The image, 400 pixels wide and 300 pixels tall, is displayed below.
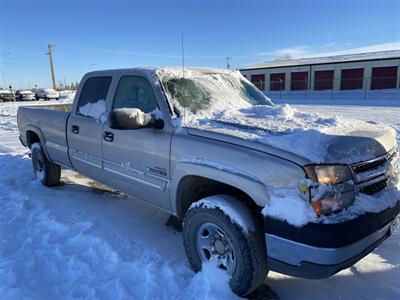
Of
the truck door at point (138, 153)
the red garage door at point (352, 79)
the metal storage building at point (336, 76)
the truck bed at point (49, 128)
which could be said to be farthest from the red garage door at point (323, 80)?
the truck door at point (138, 153)

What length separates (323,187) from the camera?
90.7 inches

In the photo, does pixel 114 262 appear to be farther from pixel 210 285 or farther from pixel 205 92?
pixel 205 92

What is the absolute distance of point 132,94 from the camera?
390 centimetres

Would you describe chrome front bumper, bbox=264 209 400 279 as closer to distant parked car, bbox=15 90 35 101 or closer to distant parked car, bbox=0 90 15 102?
distant parked car, bbox=0 90 15 102

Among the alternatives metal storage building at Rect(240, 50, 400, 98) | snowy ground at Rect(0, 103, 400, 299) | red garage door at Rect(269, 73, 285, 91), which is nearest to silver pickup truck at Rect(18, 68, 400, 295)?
snowy ground at Rect(0, 103, 400, 299)

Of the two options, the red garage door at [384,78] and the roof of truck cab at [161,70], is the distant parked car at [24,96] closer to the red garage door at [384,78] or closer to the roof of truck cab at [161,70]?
the red garage door at [384,78]

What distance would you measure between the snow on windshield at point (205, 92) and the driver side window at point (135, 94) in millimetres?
190

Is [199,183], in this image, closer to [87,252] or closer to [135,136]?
[135,136]

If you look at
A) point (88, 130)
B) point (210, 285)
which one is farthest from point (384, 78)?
point (210, 285)

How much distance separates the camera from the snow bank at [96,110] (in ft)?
13.6

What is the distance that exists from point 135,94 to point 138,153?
0.70 m

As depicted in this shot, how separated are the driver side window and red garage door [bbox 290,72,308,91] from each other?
38.5 meters

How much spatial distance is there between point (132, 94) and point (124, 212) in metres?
1.57

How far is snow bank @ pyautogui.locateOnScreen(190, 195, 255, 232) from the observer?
2599 mm
